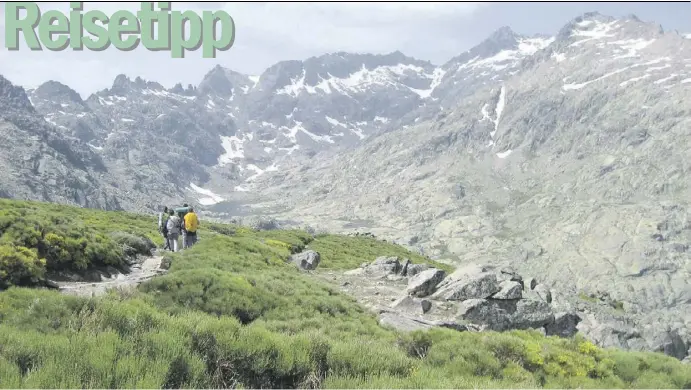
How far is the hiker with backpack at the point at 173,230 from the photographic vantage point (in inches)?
1192

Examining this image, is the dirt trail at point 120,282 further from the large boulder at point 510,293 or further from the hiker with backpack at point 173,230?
the large boulder at point 510,293

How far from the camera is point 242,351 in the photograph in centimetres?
912

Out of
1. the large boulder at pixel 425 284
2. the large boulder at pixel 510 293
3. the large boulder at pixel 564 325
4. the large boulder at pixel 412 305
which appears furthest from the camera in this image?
the large boulder at pixel 425 284

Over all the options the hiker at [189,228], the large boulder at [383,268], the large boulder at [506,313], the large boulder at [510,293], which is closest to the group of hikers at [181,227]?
the hiker at [189,228]

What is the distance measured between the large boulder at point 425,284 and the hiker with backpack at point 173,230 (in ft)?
50.4

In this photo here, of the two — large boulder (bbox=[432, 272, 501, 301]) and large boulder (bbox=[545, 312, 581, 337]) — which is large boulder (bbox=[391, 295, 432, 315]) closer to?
large boulder (bbox=[432, 272, 501, 301])

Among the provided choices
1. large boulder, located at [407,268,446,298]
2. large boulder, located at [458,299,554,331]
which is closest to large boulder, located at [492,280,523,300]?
large boulder, located at [458,299,554,331]

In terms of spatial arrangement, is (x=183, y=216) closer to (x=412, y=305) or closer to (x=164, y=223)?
(x=164, y=223)

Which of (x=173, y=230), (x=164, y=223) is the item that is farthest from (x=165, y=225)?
(x=173, y=230)

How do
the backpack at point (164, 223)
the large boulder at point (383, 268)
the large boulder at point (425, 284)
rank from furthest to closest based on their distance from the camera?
the large boulder at point (383, 268) < the backpack at point (164, 223) < the large boulder at point (425, 284)

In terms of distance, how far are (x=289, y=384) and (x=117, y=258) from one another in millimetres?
16073

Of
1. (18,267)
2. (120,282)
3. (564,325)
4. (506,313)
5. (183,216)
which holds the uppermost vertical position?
(18,267)

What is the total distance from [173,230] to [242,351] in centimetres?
2309

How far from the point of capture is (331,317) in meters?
17.5
